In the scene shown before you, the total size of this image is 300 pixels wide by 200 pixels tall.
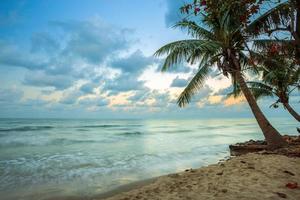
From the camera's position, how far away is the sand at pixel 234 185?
16.9ft

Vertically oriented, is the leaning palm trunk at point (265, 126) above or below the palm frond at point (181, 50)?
below

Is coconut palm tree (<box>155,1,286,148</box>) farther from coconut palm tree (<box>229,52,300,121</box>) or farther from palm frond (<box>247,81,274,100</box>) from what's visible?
palm frond (<box>247,81,274,100</box>)

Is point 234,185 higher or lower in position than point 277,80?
lower

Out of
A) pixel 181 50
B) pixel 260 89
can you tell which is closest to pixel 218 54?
pixel 181 50

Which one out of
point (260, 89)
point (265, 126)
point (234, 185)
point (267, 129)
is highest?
point (260, 89)

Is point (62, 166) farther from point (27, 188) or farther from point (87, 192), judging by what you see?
point (87, 192)

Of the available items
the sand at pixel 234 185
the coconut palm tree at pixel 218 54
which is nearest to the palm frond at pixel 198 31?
the coconut palm tree at pixel 218 54

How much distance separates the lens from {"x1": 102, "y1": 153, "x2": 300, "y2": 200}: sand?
5.16 m

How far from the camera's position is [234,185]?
573 cm

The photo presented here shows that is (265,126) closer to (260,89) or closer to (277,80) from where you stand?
(277,80)

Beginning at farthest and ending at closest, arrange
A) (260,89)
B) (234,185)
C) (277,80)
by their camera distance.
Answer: (260,89) → (277,80) → (234,185)

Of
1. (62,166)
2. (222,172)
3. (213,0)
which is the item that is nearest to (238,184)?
(222,172)

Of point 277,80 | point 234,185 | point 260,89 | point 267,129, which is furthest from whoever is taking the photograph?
point 260,89

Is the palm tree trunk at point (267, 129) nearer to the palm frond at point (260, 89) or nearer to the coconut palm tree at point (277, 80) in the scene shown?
the coconut palm tree at point (277, 80)
